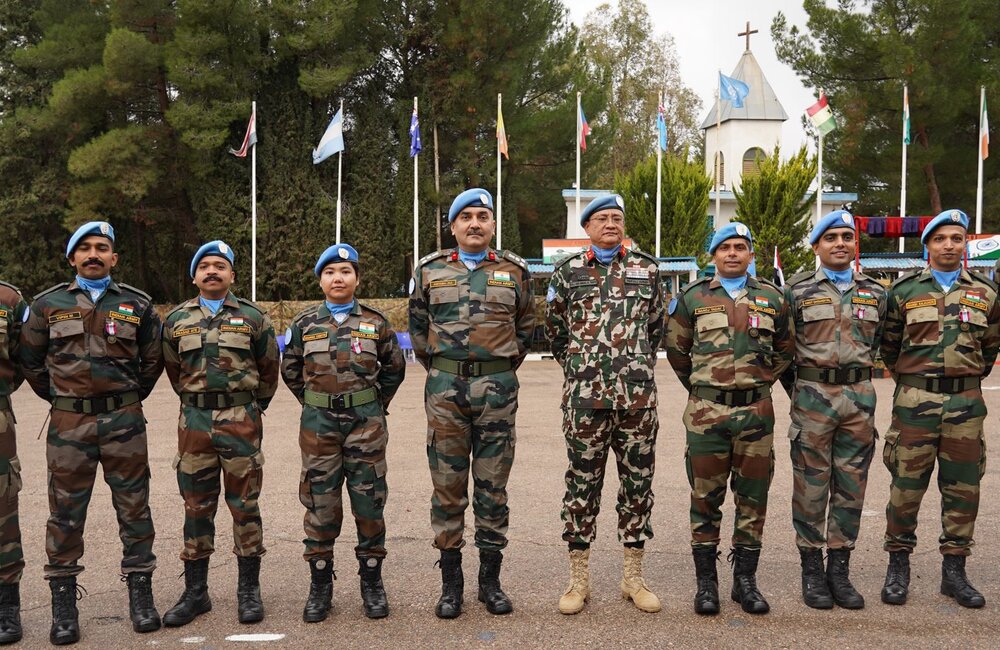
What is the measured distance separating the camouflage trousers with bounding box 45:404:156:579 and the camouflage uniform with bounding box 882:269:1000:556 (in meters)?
3.99

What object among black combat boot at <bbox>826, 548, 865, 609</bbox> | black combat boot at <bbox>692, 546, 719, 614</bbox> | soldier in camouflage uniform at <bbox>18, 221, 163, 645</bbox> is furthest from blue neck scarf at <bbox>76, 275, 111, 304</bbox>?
black combat boot at <bbox>826, 548, 865, 609</bbox>

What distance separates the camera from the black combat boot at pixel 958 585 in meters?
4.04

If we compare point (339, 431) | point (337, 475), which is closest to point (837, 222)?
point (339, 431)

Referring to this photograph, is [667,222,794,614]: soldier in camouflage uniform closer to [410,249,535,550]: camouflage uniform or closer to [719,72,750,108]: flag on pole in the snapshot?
[410,249,535,550]: camouflage uniform

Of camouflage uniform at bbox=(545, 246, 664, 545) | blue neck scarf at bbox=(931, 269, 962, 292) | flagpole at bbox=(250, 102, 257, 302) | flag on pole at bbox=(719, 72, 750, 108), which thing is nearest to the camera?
camouflage uniform at bbox=(545, 246, 664, 545)

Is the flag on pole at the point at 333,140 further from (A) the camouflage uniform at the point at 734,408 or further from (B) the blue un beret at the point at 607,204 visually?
(A) the camouflage uniform at the point at 734,408

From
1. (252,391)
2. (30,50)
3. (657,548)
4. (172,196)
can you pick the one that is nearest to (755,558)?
(657,548)

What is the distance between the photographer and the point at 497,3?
91.6 ft

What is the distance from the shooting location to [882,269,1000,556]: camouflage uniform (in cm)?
422

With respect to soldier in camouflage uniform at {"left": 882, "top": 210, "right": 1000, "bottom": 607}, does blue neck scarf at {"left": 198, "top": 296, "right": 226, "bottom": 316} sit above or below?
above

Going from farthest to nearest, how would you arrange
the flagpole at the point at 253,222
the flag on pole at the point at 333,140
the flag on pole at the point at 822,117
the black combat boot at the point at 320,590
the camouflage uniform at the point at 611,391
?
1. the flagpole at the point at 253,222
2. the flag on pole at the point at 333,140
3. the flag on pole at the point at 822,117
4. the camouflage uniform at the point at 611,391
5. the black combat boot at the point at 320,590

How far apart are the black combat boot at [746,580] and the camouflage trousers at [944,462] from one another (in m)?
0.79

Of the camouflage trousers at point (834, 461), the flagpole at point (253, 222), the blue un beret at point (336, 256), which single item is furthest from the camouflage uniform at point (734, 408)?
the flagpole at point (253, 222)

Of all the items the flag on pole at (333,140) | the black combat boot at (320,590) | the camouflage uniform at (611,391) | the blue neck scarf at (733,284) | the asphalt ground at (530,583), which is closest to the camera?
the asphalt ground at (530,583)
